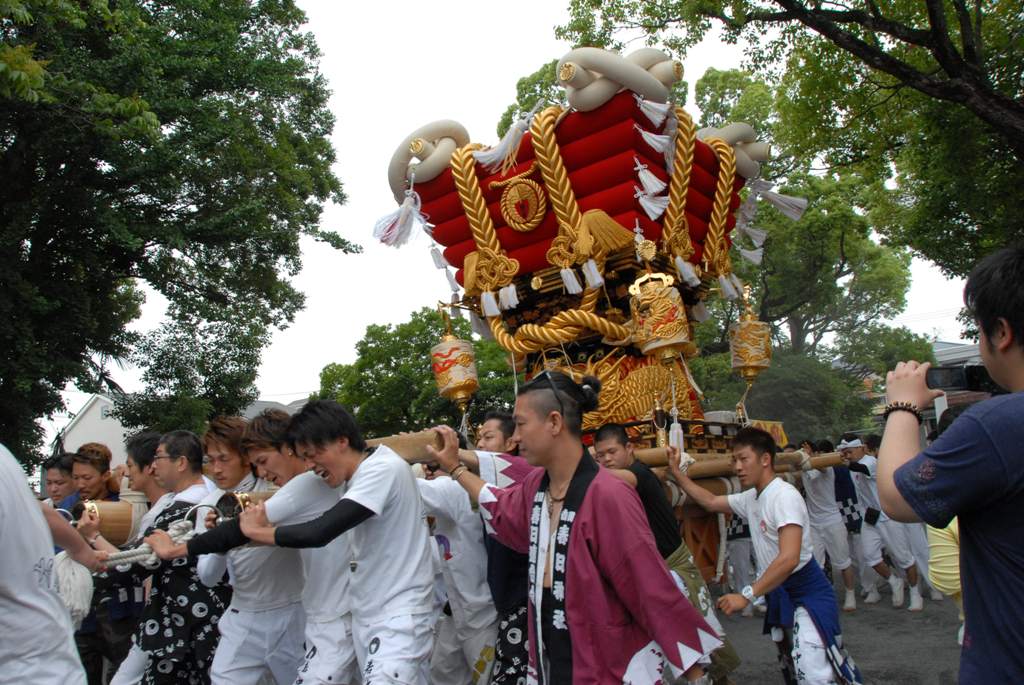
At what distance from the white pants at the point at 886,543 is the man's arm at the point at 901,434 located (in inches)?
246

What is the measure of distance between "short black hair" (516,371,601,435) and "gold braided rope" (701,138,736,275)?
600cm

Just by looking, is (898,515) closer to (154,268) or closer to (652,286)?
(652,286)

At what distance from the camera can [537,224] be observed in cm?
815

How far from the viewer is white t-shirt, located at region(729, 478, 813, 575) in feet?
12.5

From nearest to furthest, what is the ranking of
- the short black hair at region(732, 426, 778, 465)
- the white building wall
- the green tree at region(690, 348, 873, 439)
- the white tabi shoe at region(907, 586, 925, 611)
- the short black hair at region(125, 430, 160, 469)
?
the short black hair at region(732, 426, 778, 465), the short black hair at region(125, 430, 160, 469), the white tabi shoe at region(907, 586, 925, 611), the green tree at region(690, 348, 873, 439), the white building wall

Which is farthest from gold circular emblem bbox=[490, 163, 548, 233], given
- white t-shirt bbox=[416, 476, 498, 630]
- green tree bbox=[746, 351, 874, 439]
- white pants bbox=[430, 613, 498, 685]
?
green tree bbox=[746, 351, 874, 439]

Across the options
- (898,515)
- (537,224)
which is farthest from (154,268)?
(898,515)

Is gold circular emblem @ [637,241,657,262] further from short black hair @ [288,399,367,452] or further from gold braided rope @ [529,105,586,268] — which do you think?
short black hair @ [288,399,367,452]

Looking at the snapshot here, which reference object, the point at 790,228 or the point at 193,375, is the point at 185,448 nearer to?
the point at 193,375

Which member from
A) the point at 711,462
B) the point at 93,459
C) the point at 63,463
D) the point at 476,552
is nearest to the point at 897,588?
the point at 711,462

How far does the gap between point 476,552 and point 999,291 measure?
9.29 ft

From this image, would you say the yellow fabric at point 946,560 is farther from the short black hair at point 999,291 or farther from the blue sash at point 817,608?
the blue sash at point 817,608

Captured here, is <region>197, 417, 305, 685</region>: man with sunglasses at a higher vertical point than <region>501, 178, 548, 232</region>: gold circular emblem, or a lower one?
lower

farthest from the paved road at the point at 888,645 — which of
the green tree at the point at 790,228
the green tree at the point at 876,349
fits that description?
the green tree at the point at 876,349
